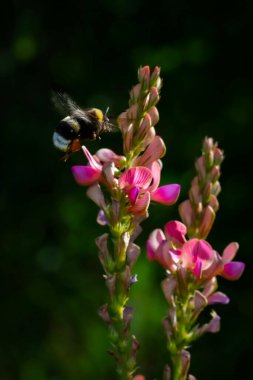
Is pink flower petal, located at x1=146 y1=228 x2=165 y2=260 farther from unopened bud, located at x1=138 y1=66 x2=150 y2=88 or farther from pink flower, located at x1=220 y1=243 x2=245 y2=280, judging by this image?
unopened bud, located at x1=138 y1=66 x2=150 y2=88

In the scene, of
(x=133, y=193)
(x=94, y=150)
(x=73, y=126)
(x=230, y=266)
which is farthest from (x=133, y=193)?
(x=94, y=150)

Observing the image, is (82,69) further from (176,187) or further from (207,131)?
(176,187)

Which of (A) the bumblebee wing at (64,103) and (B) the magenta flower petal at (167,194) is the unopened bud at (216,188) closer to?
(B) the magenta flower petal at (167,194)

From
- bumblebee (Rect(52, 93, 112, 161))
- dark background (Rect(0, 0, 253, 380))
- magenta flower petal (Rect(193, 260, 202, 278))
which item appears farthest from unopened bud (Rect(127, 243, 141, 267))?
dark background (Rect(0, 0, 253, 380))

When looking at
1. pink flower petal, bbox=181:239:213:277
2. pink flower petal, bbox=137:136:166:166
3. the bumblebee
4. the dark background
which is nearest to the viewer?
pink flower petal, bbox=181:239:213:277

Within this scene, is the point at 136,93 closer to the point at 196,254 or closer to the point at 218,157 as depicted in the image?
the point at 218,157

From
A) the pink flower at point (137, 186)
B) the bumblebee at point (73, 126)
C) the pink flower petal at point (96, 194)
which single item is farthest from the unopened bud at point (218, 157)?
the bumblebee at point (73, 126)
